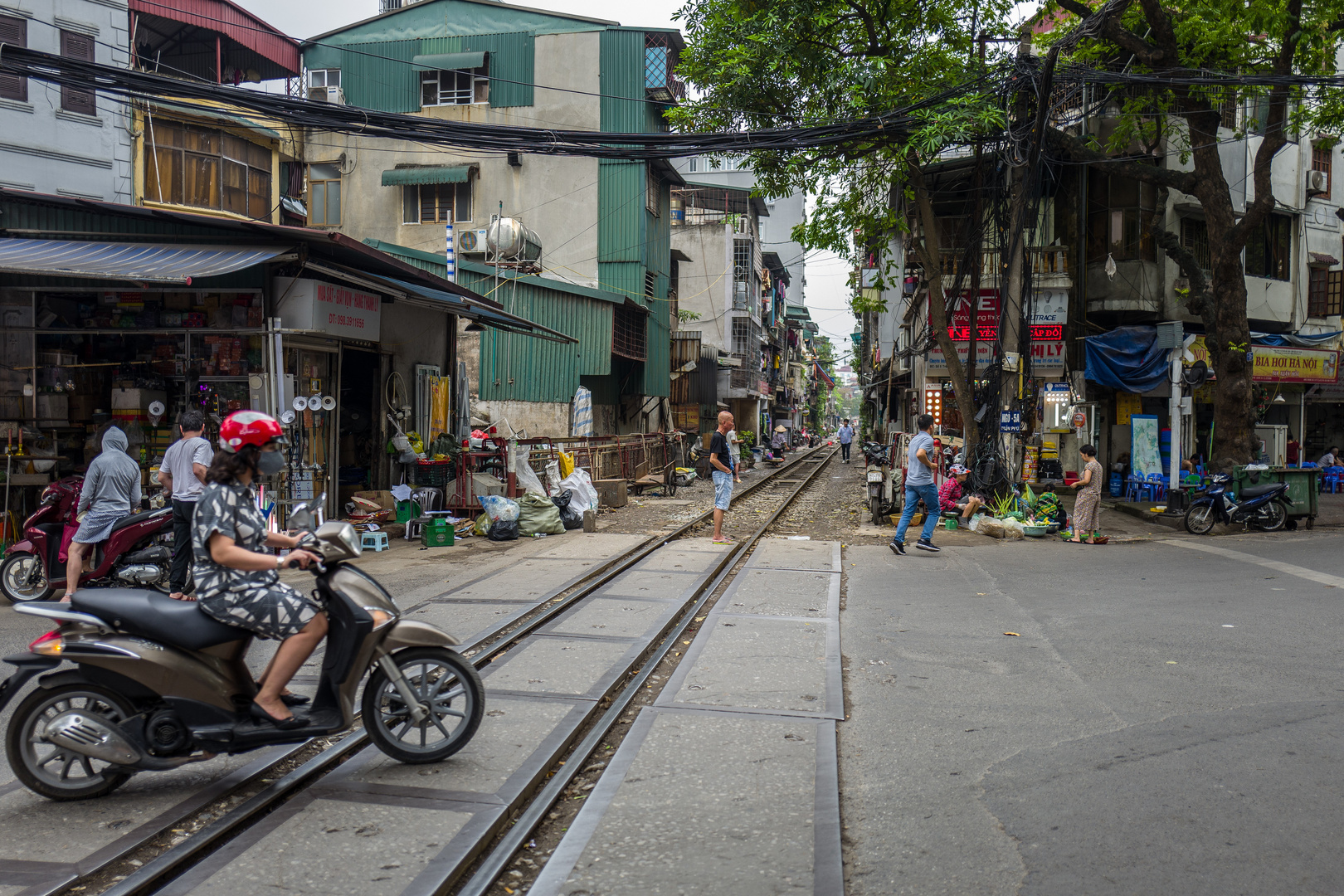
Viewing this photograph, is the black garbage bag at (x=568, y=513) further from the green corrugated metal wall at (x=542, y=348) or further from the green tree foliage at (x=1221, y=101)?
the green tree foliage at (x=1221, y=101)

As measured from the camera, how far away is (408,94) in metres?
27.8

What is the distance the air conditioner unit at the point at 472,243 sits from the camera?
24.2m

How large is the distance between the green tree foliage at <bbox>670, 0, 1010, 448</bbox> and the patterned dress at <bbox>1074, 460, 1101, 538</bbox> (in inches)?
119

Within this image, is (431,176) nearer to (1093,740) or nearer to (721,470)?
(721,470)

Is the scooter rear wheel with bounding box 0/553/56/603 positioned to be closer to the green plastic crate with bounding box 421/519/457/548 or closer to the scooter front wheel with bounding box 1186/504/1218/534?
the green plastic crate with bounding box 421/519/457/548

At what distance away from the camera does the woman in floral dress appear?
14000 mm

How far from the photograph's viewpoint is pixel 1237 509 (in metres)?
15.7

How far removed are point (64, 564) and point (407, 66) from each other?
22403 millimetres

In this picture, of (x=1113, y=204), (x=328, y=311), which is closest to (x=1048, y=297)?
(x=1113, y=204)

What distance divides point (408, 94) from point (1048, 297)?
741 inches

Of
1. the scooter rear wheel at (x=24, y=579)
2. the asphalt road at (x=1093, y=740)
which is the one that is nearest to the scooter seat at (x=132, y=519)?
the scooter rear wheel at (x=24, y=579)

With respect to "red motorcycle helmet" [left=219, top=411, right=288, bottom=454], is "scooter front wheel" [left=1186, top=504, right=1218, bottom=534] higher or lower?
lower

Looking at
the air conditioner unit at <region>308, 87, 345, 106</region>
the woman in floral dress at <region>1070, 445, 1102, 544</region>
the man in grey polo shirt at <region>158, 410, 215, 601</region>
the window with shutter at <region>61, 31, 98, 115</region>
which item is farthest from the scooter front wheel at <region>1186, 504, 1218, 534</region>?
the window with shutter at <region>61, 31, 98, 115</region>

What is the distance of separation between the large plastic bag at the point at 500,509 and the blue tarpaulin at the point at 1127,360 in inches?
572
